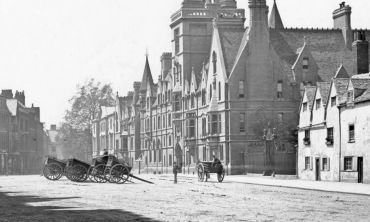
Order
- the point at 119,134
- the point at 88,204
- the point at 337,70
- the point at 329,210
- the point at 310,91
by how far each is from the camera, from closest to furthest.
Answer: the point at 329,210
the point at 88,204
the point at 310,91
the point at 337,70
the point at 119,134

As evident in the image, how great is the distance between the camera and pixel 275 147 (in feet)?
229

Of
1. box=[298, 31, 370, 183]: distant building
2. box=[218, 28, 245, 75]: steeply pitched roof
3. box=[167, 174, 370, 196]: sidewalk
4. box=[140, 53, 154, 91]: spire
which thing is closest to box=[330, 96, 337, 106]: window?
box=[298, 31, 370, 183]: distant building

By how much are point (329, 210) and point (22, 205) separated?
10.6m

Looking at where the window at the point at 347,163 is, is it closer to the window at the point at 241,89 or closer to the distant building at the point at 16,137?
the window at the point at 241,89

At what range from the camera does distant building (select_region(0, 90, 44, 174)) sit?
107 m

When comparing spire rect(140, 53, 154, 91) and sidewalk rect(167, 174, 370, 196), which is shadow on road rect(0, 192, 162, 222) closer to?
sidewalk rect(167, 174, 370, 196)

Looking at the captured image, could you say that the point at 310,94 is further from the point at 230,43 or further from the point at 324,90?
the point at 230,43

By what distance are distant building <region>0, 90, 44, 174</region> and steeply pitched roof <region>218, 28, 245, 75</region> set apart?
4115 cm

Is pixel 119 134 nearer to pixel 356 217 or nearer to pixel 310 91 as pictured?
pixel 310 91

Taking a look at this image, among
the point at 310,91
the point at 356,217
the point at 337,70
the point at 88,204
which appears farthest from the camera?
the point at 337,70

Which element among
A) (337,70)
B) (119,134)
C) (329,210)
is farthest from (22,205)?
(119,134)

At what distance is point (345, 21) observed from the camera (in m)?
78.5

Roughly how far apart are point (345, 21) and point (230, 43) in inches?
541

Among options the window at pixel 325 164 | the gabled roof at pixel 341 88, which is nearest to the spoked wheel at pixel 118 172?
the window at pixel 325 164
